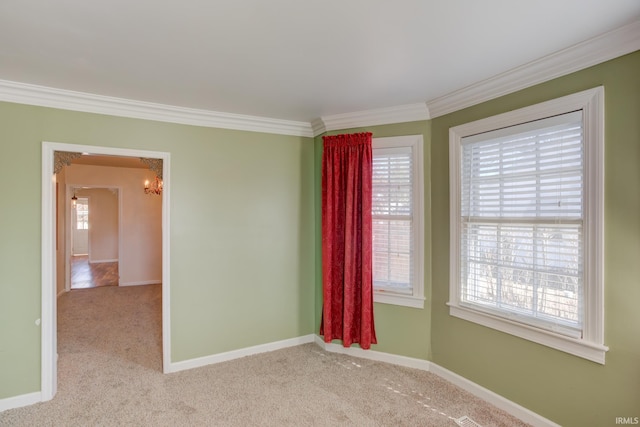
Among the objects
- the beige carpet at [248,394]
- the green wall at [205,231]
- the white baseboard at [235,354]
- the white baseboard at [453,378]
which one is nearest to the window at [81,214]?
the beige carpet at [248,394]

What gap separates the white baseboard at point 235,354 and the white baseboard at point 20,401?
91 centimetres

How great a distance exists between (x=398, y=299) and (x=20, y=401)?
10.4 feet

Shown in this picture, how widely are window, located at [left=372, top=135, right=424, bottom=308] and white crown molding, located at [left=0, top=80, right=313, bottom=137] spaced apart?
103 cm

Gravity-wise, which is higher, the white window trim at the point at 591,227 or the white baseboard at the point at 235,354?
the white window trim at the point at 591,227

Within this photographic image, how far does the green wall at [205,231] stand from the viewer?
2.46 m

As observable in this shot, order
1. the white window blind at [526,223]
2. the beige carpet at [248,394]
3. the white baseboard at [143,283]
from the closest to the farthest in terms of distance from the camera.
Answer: the white window blind at [526,223] → the beige carpet at [248,394] → the white baseboard at [143,283]

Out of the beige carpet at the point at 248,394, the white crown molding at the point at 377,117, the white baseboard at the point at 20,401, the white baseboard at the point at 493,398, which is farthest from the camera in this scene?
the white crown molding at the point at 377,117

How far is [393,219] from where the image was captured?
10.2 ft

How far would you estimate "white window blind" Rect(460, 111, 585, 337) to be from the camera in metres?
2.01

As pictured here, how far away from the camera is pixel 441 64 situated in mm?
2137

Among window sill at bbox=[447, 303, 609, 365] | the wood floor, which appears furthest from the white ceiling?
the wood floor

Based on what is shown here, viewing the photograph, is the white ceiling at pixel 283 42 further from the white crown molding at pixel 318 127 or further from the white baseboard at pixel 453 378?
the white baseboard at pixel 453 378

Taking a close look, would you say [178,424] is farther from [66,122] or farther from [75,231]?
[75,231]

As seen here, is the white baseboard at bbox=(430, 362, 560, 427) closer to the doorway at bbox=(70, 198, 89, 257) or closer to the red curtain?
the red curtain
